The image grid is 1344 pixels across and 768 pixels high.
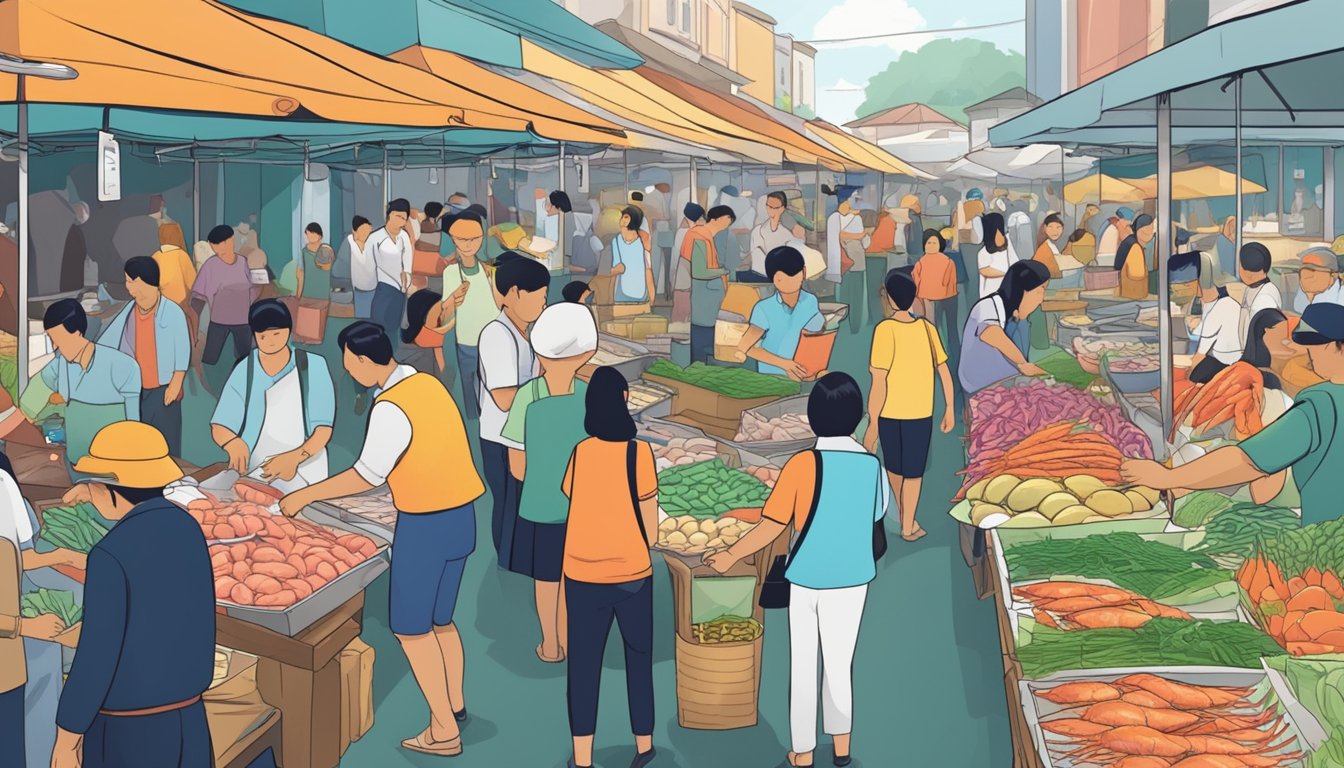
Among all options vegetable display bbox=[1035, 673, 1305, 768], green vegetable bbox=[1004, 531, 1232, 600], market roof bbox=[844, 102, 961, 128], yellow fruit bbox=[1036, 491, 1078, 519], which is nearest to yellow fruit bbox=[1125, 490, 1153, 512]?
yellow fruit bbox=[1036, 491, 1078, 519]

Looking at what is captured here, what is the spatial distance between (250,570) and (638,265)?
970 centimetres

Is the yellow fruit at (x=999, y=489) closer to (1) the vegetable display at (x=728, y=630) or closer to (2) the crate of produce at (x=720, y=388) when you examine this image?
(1) the vegetable display at (x=728, y=630)

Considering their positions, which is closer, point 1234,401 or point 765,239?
point 1234,401

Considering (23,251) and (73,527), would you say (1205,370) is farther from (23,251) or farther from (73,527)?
(23,251)

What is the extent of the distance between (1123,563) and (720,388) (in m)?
4.56

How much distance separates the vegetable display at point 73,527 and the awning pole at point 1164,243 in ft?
17.8

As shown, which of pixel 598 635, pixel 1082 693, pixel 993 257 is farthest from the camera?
pixel 993 257

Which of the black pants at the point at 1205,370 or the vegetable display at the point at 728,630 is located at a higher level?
the black pants at the point at 1205,370

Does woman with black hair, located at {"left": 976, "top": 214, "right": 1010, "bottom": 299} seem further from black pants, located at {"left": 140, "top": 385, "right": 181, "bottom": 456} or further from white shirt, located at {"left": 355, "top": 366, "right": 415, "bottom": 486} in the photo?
white shirt, located at {"left": 355, "top": 366, "right": 415, "bottom": 486}

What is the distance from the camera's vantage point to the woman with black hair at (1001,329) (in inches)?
361

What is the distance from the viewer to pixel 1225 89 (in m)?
9.45

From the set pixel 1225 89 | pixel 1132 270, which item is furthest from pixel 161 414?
pixel 1132 270

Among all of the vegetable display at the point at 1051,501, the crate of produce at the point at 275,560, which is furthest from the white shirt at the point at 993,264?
the crate of produce at the point at 275,560

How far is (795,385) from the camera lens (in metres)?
10.5
